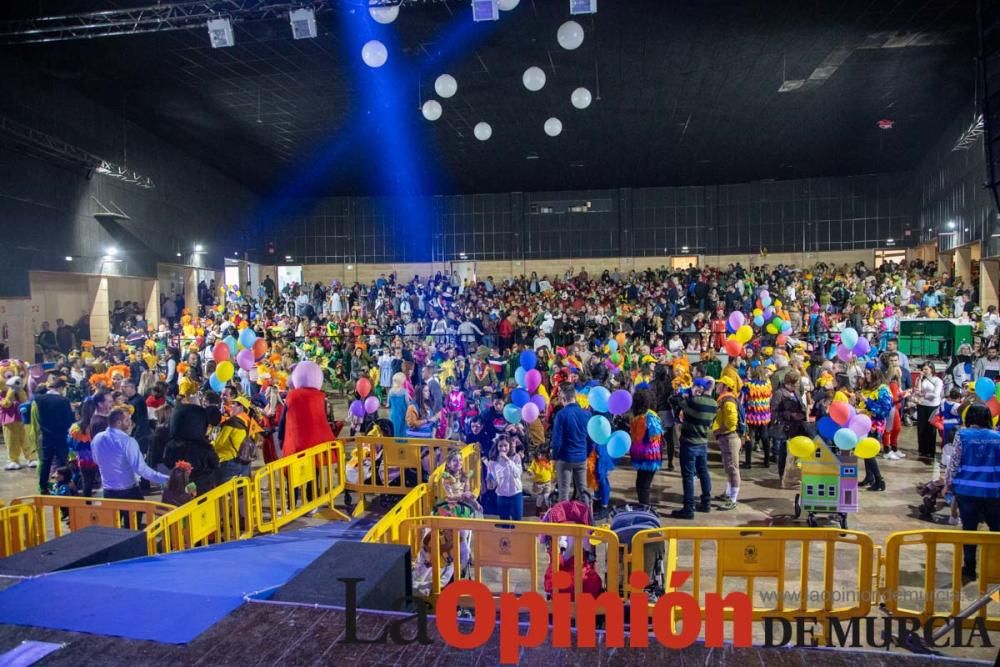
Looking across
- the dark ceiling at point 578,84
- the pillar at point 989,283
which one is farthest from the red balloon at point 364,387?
the pillar at point 989,283

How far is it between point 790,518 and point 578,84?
11879 mm

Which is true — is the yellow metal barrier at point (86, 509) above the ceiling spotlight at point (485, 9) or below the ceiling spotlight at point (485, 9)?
below

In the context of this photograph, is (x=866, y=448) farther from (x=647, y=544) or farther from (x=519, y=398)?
(x=519, y=398)

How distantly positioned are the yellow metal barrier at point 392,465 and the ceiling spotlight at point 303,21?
7.01 m

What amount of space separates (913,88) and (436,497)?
17.3 m

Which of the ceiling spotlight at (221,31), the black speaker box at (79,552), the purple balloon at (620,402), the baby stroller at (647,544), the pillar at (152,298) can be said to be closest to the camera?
the black speaker box at (79,552)

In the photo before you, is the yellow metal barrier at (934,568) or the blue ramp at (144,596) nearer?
the blue ramp at (144,596)

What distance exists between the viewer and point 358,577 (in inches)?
126

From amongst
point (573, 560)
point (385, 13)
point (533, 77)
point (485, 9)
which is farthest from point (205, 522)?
point (485, 9)

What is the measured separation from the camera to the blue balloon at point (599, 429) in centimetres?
689

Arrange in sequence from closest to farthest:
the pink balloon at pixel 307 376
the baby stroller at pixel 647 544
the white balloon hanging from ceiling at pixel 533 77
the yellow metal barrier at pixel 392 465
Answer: the baby stroller at pixel 647 544 < the pink balloon at pixel 307 376 < the yellow metal barrier at pixel 392 465 < the white balloon hanging from ceiling at pixel 533 77

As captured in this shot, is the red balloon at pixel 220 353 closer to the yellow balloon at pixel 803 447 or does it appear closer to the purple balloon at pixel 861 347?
the yellow balloon at pixel 803 447

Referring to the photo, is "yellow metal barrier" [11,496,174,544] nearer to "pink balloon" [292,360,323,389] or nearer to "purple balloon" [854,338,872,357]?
"pink balloon" [292,360,323,389]

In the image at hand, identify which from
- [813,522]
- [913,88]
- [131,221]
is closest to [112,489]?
[813,522]
